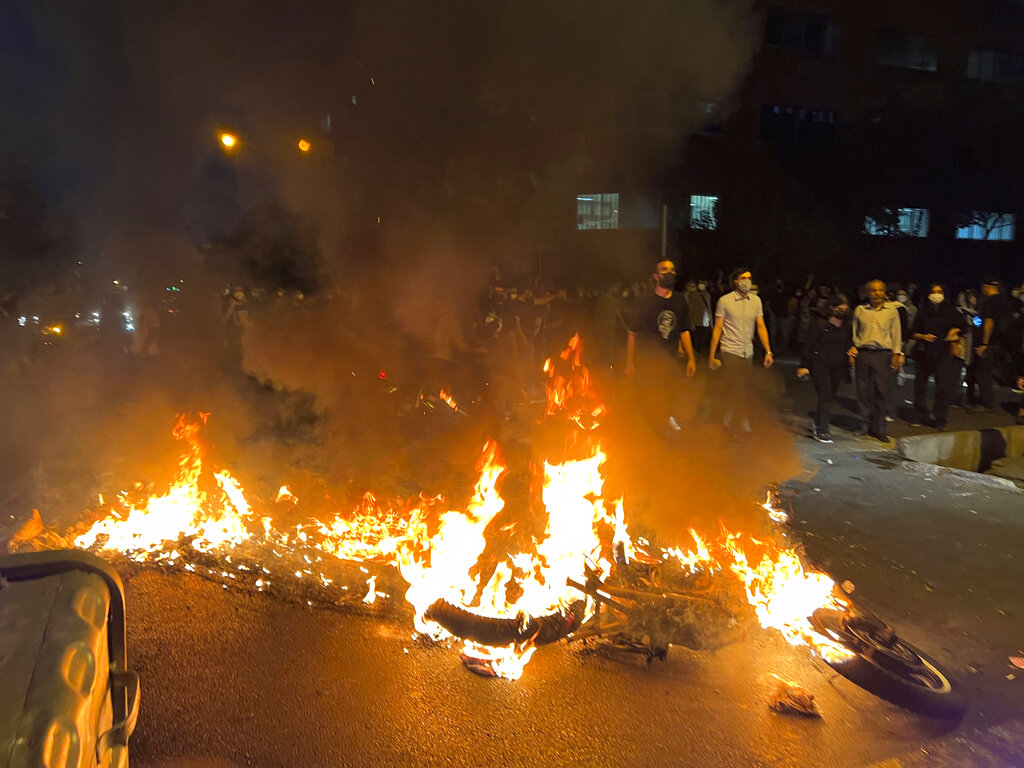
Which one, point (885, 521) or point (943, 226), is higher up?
point (943, 226)

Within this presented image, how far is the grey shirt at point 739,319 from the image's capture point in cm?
612

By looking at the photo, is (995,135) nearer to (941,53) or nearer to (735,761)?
(941,53)

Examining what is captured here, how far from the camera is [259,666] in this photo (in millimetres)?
2875

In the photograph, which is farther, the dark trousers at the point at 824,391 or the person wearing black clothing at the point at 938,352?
the person wearing black clothing at the point at 938,352

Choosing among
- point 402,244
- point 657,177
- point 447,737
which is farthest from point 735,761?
point 657,177

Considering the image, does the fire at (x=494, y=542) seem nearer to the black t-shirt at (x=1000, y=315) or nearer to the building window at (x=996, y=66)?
the black t-shirt at (x=1000, y=315)

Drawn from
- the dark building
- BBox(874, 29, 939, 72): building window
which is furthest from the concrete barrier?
BBox(874, 29, 939, 72): building window

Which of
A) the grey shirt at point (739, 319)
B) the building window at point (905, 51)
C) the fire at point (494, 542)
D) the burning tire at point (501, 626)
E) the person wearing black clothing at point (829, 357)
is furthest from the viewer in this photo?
the building window at point (905, 51)

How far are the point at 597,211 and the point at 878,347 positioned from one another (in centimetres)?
284

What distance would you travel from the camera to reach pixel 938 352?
23.8 ft

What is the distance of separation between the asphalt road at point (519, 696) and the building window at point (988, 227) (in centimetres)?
2352

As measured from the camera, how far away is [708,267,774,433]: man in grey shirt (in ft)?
20.1

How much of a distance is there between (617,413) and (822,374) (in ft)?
6.73

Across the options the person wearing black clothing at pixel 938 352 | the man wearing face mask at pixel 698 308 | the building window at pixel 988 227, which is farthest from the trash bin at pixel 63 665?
the building window at pixel 988 227
